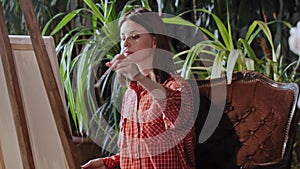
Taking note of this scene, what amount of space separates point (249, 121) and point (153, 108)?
462mm

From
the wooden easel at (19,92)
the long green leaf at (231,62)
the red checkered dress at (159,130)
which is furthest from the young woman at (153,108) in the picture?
the long green leaf at (231,62)

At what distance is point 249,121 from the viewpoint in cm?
146

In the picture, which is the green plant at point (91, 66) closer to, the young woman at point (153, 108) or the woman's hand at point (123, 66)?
the young woman at point (153, 108)

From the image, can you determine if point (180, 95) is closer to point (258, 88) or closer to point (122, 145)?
point (122, 145)

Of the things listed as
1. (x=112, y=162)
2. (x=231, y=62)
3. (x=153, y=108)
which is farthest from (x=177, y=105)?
(x=231, y=62)

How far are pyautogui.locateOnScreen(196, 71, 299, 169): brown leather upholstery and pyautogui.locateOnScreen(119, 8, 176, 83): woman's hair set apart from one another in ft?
1.06

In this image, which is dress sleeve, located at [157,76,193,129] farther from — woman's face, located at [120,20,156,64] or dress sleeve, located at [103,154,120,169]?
dress sleeve, located at [103,154,120,169]

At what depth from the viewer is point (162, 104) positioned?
3.63 feet

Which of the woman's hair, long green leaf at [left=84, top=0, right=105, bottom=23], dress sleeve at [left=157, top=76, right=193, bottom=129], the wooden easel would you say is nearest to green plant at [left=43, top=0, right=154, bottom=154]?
long green leaf at [left=84, top=0, right=105, bottom=23]

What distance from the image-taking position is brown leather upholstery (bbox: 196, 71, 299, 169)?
1414mm

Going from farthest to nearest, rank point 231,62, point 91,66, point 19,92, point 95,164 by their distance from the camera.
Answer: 1. point 91,66
2. point 231,62
3. point 95,164
4. point 19,92

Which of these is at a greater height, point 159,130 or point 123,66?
point 123,66

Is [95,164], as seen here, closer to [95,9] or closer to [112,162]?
[112,162]

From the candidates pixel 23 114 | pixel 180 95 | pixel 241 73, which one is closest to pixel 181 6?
pixel 241 73
